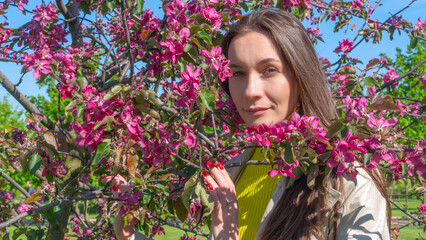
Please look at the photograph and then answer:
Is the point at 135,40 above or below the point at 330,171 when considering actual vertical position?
above

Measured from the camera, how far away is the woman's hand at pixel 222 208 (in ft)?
5.38

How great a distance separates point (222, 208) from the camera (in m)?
1.66

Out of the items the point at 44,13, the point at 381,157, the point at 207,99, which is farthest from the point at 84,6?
the point at 381,157

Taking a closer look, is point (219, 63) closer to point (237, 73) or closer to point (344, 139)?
point (237, 73)

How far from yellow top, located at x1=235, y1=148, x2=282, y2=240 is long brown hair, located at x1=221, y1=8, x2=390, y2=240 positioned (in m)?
0.20

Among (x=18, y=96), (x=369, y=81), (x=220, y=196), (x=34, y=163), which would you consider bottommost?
(x=220, y=196)

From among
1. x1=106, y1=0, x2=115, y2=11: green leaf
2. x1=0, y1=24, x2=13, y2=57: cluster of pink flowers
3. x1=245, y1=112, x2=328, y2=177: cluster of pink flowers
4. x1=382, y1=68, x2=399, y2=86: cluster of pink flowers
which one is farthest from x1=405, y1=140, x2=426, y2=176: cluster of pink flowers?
x1=0, y1=24, x2=13, y2=57: cluster of pink flowers

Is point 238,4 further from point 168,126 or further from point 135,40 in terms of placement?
point 168,126

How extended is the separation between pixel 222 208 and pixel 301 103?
0.56 m

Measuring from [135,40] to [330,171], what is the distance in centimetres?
153

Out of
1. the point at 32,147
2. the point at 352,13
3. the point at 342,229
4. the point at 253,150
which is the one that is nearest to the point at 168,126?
the point at 253,150

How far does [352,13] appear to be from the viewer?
3.96 meters

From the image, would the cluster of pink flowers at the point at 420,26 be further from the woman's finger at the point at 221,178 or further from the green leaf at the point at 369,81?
the woman's finger at the point at 221,178

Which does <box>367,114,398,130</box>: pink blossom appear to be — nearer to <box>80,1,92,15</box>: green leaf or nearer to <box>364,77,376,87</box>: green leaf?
<box>364,77,376,87</box>: green leaf
